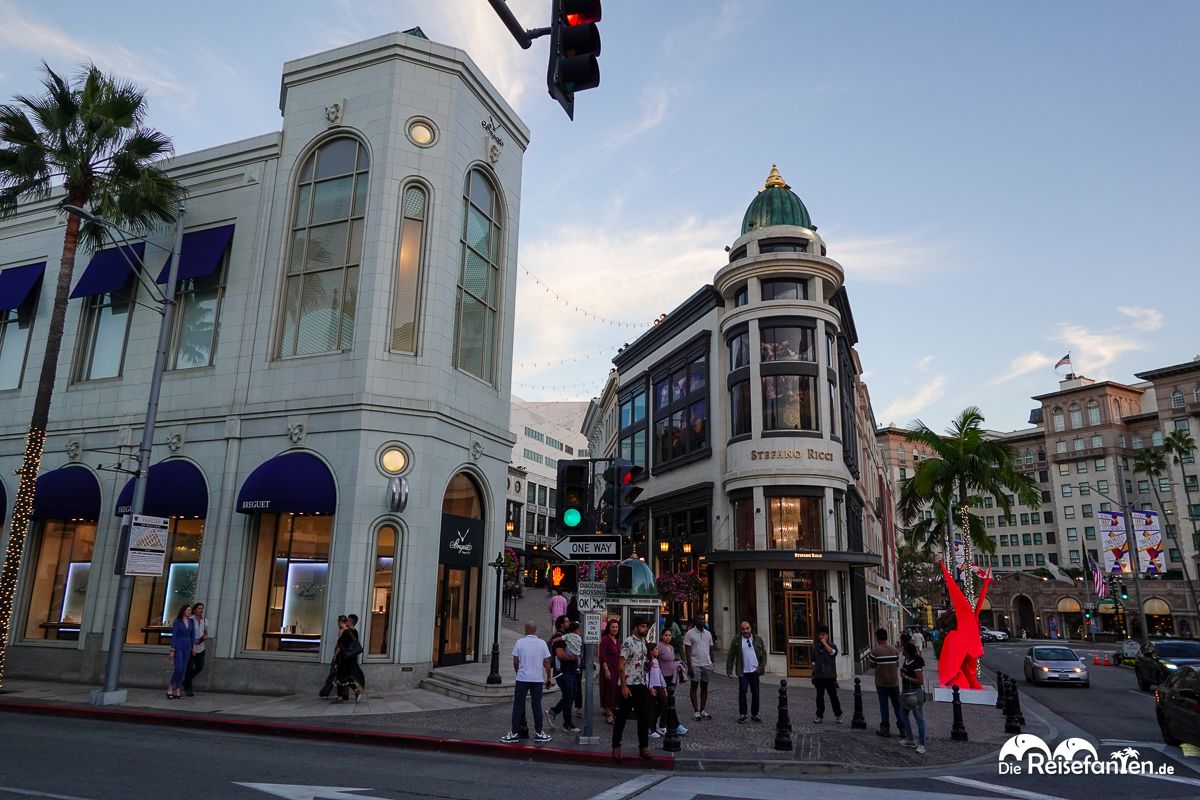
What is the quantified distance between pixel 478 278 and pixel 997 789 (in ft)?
57.5

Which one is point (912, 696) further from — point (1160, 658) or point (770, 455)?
point (770, 455)

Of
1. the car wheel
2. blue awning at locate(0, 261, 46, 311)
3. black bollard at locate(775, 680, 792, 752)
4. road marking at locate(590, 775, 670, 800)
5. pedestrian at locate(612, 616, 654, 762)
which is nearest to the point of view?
road marking at locate(590, 775, 670, 800)

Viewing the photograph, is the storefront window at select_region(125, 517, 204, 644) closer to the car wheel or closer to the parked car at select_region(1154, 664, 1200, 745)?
the parked car at select_region(1154, 664, 1200, 745)

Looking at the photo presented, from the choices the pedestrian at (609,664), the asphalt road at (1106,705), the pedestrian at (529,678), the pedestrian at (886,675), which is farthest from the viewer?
the asphalt road at (1106,705)

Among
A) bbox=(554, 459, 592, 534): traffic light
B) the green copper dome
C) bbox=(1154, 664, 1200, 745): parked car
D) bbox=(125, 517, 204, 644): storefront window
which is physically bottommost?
bbox=(1154, 664, 1200, 745): parked car

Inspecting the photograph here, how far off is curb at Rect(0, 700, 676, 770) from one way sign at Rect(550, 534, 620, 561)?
9.55ft

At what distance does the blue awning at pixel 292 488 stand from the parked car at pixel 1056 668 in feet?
83.2

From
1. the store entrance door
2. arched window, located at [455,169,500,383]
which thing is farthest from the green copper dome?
the store entrance door

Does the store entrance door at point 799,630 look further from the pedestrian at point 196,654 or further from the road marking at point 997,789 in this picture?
the pedestrian at point 196,654

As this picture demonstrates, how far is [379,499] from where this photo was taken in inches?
707

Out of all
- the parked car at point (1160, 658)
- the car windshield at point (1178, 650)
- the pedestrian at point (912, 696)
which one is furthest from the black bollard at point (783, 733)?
the car windshield at point (1178, 650)

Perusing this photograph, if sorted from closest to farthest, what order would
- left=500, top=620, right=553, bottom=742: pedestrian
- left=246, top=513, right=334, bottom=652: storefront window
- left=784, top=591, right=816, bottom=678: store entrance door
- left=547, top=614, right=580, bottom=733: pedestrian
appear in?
1. left=500, top=620, right=553, bottom=742: pedestrian
2. left=547, top=614, right=580, bottom=733: pedestrian
3. left=246, top=513, right=334, bottom=652: storefront window
4. left=784, top=591, right=816, bottom=678: store entrance door

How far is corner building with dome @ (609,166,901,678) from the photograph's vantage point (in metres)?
29.0

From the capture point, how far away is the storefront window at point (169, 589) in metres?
19.3
